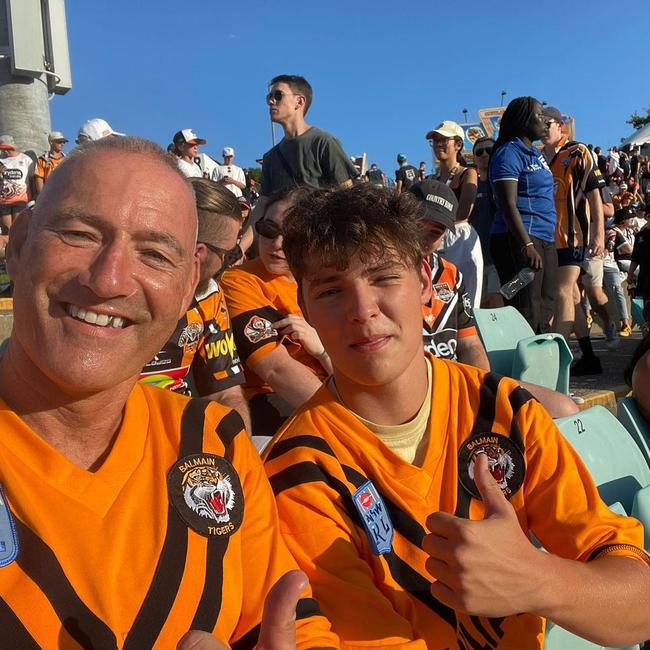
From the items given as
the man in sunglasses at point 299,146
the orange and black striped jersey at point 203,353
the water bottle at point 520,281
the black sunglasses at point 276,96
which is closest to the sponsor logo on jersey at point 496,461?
the orange and black striped jersey at point 203,353

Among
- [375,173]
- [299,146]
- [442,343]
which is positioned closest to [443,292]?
[442,343]

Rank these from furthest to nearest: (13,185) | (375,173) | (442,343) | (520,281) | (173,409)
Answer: (375,173), (13,185), (520,281), (442,343), (173,409)

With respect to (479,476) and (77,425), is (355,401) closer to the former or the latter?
(479,476)

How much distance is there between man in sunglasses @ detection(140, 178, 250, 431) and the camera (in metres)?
2.68

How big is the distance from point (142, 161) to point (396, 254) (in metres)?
0.71

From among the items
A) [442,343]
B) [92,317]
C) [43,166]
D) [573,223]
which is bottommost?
[92,317]

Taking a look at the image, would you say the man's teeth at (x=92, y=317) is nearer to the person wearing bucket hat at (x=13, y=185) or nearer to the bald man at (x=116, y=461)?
the bald man at (x=116, y=461)

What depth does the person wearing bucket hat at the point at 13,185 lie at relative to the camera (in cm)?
917

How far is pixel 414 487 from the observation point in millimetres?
1561

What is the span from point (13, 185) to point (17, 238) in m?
8.99

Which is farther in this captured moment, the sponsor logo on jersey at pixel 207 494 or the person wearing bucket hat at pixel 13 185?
the person wearing bucket hat at pixel 13 185

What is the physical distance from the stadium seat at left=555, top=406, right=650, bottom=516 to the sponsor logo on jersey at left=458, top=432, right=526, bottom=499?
550 millimetres

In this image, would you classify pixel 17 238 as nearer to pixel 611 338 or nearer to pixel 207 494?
pixel 207 494

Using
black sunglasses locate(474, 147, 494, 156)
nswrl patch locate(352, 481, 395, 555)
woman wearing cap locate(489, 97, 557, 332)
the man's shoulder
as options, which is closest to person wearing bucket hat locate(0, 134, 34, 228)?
black sunglasses locate(474, 147, 494, 156)
